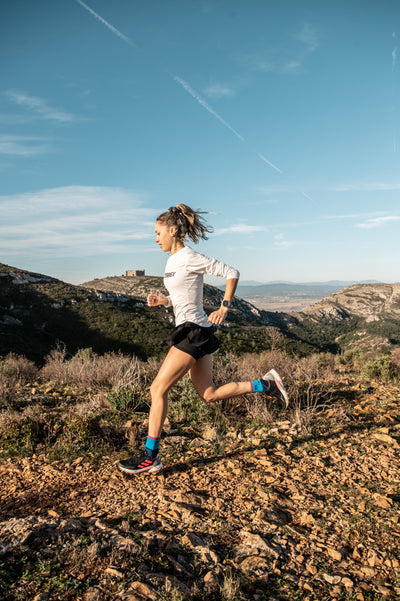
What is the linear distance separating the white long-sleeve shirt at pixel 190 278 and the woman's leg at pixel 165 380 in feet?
0.90

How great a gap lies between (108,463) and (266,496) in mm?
1411

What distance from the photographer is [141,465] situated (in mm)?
2930

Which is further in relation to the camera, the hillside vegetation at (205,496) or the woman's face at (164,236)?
the woman's face at (164,236)

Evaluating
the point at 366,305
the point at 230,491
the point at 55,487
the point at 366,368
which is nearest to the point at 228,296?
the point at 230,491

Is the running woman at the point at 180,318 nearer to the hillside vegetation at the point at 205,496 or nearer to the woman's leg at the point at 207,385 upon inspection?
the woman's leg at the point at 207,385

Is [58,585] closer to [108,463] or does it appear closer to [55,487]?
[55,487]

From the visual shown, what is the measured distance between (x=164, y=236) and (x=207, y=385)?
1.35 metres

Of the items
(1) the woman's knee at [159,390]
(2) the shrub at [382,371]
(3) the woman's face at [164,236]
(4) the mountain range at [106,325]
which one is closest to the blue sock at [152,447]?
(1) the woman's knee at [159,390]

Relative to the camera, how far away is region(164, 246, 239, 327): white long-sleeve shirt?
2.95 meters

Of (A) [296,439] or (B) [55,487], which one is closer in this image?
(B) [55,487]

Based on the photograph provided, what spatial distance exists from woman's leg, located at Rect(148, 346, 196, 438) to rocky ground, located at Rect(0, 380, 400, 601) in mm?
411

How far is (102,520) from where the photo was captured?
2.25m

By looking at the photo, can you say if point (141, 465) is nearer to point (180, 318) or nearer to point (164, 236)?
point (180, 318)

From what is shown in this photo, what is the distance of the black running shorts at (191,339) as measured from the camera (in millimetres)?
2952
